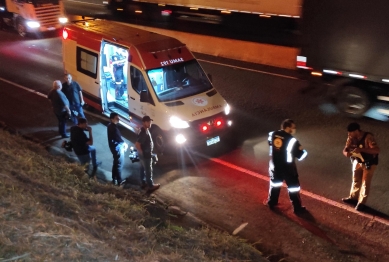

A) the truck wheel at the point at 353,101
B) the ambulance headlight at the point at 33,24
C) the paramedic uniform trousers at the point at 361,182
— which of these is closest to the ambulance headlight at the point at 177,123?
the paramedic uniform trousers at the point at 361,182

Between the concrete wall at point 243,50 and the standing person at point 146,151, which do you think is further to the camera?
the concrete wall at point 243,50

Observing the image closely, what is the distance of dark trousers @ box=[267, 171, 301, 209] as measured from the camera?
7.68 m

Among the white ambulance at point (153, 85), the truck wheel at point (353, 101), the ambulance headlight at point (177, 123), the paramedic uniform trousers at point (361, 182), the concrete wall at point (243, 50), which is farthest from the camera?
the concrete wall at point (243, 50)

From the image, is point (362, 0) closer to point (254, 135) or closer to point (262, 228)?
point (254, 135)

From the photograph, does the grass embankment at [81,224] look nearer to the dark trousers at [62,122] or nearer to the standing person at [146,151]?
the standing person at [146,151]

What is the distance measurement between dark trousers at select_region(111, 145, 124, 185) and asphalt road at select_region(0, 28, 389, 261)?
2.16ft

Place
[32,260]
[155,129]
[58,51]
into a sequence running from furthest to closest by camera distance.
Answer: [58,51]
[155,129]
[32,260]

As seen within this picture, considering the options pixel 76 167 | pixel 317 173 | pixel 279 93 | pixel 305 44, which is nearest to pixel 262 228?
pixel 317 173

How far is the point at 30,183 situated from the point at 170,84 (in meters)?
4.42

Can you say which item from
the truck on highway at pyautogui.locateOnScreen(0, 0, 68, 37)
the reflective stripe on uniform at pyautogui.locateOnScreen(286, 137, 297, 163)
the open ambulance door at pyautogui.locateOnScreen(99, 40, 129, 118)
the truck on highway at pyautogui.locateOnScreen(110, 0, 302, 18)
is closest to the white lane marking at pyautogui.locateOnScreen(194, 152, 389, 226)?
the reflective stripe on uniform at pyautogui.locateOnScreen(286, 137, 297, 163)

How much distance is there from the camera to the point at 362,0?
34.7 feet

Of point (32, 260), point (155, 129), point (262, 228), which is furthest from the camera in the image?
point (155, 129)

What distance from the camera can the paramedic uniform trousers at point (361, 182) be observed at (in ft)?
25.0

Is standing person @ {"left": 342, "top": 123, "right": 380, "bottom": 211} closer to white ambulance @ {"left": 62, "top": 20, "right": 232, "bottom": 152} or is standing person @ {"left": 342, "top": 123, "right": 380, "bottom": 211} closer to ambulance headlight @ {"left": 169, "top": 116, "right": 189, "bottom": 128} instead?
white ambulance @ {"left": 62, "top": 20, "right": 232, "bottom": 152}
